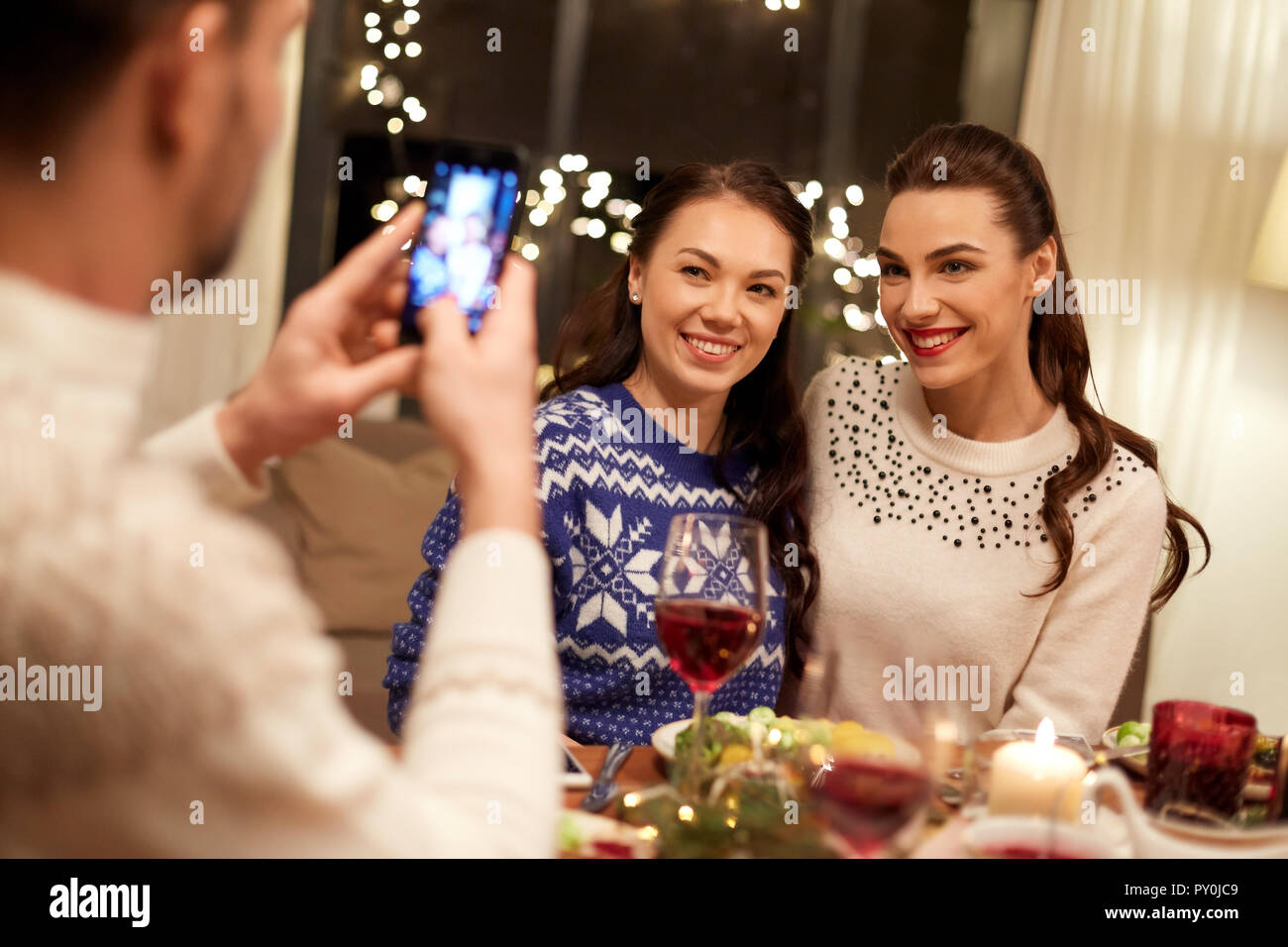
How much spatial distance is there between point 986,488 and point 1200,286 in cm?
221

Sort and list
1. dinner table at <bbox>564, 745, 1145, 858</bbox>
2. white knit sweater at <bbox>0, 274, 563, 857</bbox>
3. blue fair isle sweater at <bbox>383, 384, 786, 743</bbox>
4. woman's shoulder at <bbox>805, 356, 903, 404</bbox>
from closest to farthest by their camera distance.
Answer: white knit sweater at <bbox>0, 274, 563, 857</bbox> < dinner table at <bbox>564, 745, 1145, 858</bbox> < blue fair isle sweater at <bbox>383, 384, 786, 743</bbox> < woman's shoulder at <bbox>805, 356, 903, 404</bbox>

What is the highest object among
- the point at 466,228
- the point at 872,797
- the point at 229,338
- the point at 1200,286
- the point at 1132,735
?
the point at 1200,286

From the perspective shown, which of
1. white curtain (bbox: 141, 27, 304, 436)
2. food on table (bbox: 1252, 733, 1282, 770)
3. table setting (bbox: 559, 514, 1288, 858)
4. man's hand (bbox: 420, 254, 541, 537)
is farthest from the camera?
white curtain (bbox: 141, 27, 304, 436)

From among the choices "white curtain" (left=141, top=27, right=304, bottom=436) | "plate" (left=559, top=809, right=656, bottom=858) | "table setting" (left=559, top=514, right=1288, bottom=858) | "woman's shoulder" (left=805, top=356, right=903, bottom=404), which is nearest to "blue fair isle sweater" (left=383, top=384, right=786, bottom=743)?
"woman's shoulder" (left=805, top=356, right=903, bottom=404)

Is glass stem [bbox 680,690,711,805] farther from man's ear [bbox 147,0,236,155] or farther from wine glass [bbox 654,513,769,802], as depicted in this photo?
man's ear [bbox 147,0,236,155]

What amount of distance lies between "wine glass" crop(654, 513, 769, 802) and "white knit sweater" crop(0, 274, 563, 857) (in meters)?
0.44

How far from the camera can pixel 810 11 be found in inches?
177

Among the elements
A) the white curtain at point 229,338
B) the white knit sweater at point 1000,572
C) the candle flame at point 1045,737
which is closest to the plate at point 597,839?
the candle flame at point 1045,737

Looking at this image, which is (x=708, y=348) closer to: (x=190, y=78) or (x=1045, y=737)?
(x=1045, y=737)

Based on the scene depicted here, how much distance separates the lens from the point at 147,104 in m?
0.54

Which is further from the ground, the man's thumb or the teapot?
the man's thumb

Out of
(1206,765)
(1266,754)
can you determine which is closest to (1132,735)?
(1266,754)

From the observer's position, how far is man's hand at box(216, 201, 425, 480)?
0.80 meters

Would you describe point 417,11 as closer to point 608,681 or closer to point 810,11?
point 810,11
